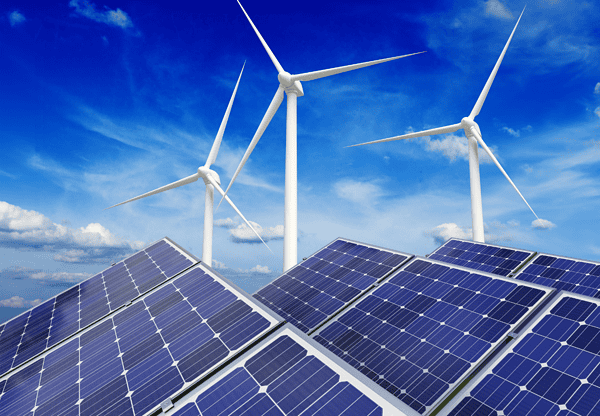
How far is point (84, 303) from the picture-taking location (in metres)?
21.5

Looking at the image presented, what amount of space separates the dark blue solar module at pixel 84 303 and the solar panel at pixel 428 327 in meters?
10.4

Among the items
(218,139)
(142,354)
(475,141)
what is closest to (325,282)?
(142,354)

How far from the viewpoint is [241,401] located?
9.89 meters

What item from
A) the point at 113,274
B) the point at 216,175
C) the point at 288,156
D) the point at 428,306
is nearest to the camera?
the point at 428,306

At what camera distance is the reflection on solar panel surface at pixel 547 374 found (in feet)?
35.3

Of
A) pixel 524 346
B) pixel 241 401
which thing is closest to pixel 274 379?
pixel 241 401

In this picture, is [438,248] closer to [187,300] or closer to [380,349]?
[380,349]

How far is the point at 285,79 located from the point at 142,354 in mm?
32554

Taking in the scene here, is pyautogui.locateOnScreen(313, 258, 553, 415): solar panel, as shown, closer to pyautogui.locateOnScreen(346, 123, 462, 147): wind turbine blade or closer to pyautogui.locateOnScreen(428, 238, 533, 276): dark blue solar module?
pyautogui.locateOnScreen(428, 238, 533, 276): dark blue solar module

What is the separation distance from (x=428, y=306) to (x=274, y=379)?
9.51 meters

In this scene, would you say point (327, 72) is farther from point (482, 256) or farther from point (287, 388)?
point (287, 388)

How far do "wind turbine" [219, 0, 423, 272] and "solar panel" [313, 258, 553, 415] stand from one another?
17.8 meters

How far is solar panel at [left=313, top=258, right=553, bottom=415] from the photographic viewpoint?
13.2 metres

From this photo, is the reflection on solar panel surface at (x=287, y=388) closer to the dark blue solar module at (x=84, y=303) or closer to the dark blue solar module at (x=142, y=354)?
the dark blue solar module at (x=142, y=354)
